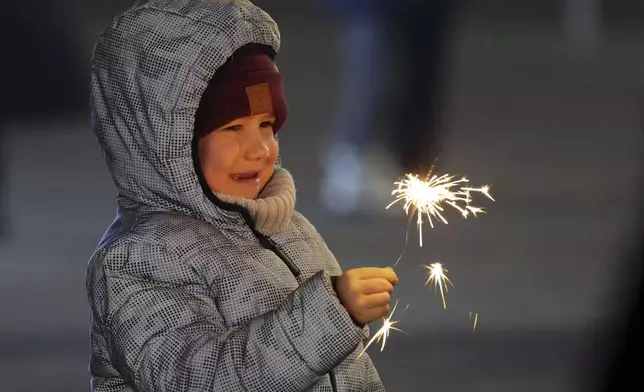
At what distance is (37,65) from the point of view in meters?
4.49

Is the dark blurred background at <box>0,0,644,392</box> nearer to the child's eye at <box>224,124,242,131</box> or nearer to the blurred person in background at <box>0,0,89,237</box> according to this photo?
the blurred person in background at <box>0,0,89,237</box>

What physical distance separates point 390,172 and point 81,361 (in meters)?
2.03

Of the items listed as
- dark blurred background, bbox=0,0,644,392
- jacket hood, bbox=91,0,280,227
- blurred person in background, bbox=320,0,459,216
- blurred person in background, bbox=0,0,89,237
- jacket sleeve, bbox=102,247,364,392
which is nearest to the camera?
jacket sleeve, bbox=102,247,364,392

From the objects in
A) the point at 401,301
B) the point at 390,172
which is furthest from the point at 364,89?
the point at 401,301

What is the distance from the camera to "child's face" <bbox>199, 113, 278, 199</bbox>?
1655mm

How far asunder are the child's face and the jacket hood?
0.13 feet

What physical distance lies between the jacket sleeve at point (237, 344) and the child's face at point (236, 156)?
237 millimetres

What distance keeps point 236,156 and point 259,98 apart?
0.10 metres

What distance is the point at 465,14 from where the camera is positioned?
22.6 feet

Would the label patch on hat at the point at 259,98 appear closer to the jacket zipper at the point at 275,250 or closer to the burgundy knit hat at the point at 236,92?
the burgundy knit hat at the point at 236,92

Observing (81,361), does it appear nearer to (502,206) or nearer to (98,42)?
(98,42)

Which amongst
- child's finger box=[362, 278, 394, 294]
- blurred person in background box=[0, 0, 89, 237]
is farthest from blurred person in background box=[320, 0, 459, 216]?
child's finger box=[362, 278, 394, 294]

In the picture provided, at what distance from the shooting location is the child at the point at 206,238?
1.46 m

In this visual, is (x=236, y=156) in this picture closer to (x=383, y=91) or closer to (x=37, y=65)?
(x=37, y=65)
